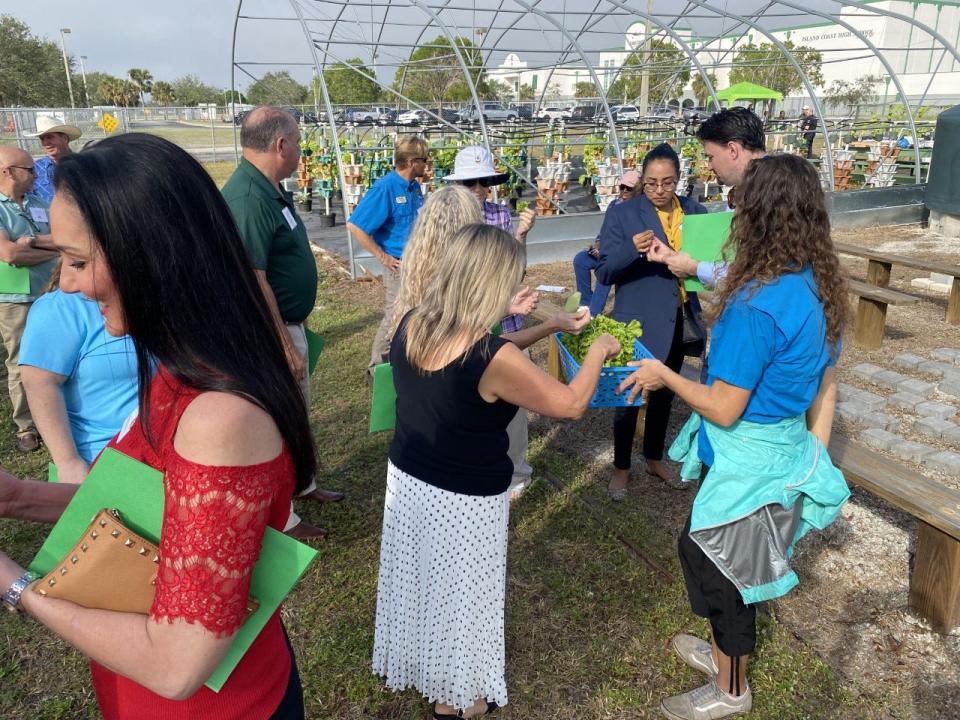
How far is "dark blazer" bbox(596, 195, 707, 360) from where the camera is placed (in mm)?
3611

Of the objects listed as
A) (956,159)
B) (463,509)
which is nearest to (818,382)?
(463,509)

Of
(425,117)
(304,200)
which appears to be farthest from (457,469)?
(425,117)

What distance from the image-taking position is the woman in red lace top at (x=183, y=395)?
92 cm

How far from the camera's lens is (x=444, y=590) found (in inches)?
88.7

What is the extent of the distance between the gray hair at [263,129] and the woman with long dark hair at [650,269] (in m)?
1.83

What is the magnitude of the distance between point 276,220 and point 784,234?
7.86 feet

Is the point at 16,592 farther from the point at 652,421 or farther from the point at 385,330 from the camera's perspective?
the point at 385,330

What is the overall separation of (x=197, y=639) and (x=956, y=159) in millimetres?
13033

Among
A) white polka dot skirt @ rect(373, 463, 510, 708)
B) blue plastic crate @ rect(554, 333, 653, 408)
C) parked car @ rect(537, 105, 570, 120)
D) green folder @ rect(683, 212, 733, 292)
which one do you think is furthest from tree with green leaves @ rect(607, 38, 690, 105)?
white polka dot skirt @ rect(373, 463, 510, 708)

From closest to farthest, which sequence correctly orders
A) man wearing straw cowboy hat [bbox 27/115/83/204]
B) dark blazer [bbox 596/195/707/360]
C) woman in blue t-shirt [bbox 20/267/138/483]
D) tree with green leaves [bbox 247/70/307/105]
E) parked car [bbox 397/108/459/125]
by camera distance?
woman in blue t-shirt [bbox 20/267/138/483] → dark blazer [bbox 596/195/707/360] → man wearing straw cowboy hat [bbox 27/115/83/204] → parked car [bbox 397/108/459/125] → tree with green leaves [bbox 247/70/307/105]

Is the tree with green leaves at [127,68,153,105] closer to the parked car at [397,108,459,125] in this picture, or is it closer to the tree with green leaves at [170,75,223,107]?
the tree with green leaves at [170,75,223,107]

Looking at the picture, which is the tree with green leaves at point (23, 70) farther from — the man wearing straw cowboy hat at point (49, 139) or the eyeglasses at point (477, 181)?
the eyeglasses at point (477, 181)

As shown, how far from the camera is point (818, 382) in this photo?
6.91 feet

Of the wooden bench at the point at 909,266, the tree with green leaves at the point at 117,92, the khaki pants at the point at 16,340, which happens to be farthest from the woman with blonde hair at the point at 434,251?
the tree with green leaves at the point at 117,92
